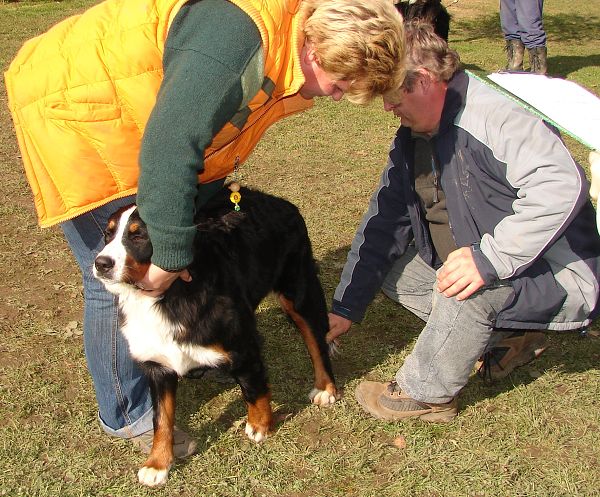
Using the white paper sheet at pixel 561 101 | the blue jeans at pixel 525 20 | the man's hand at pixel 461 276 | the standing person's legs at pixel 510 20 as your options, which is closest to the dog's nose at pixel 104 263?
the man's hand at pixel 461 276

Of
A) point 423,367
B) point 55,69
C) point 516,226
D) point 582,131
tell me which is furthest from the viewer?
point 423,367

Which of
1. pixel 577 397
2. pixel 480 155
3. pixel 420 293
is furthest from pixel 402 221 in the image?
pixel 577 397

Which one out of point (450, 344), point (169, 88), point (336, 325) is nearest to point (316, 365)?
point (336, 325)

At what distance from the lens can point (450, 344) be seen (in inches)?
126

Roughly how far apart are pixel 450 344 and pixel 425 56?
1290 mm

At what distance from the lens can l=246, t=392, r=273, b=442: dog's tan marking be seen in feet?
10.9

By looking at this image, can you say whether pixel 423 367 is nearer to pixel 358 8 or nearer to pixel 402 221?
pixel 402 221

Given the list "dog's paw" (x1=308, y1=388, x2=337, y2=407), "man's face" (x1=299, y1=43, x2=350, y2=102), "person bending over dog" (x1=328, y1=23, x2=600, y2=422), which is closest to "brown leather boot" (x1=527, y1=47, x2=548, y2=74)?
"person bending over dog" (x1=328, y1=23, x2=600, y2=422)

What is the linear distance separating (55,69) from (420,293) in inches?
89.8

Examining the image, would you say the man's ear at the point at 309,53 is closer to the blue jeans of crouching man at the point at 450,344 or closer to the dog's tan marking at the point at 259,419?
the blue jeans of crouching man at the point at 450,344

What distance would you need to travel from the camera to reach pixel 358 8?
2.26 metres

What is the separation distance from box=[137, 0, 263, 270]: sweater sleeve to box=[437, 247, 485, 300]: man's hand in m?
1.30

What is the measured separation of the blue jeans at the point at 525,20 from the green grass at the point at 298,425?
654 centimetres

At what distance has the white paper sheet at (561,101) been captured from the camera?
2664mm
